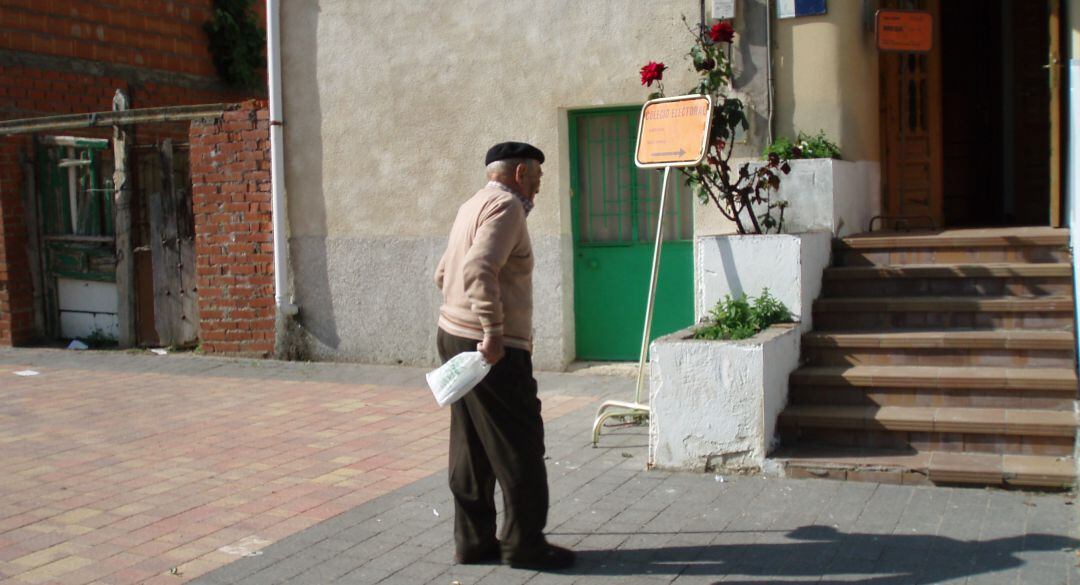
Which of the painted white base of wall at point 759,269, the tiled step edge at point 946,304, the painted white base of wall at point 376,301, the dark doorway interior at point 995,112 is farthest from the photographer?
the dark doorway interior at point 995,112

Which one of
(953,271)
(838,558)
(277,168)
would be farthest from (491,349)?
(277,168)

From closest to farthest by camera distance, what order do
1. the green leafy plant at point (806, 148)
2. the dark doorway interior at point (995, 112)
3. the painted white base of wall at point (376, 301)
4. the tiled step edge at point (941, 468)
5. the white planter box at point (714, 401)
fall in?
the tiled step edge at point (941, 468) → the white planter box at point (714, 401) → the green leafy plant at point (806, 148) → the painted white base of wall at point (376, 301) → the dark doorway interior at point (995, 112)

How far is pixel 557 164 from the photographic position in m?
9.55

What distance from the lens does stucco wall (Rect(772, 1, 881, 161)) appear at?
8.41m

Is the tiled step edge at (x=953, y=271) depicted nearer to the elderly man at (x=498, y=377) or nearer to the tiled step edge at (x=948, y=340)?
the tiled step edge at (x=948, y=340)

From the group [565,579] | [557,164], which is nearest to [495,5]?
[557,164]

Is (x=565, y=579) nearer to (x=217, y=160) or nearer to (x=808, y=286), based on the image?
(x=808, y=286)

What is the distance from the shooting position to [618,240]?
9781 millimetres

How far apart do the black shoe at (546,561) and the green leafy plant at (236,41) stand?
11000 millimetres

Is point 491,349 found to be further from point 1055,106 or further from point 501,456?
point 1055,106

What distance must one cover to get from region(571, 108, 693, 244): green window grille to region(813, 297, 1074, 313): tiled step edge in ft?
7.97

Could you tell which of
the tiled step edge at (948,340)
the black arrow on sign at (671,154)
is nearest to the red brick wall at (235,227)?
the black arrow on sign at (671,154)

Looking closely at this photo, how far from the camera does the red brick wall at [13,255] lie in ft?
38.7

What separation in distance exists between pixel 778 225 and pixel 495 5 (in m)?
3.60
